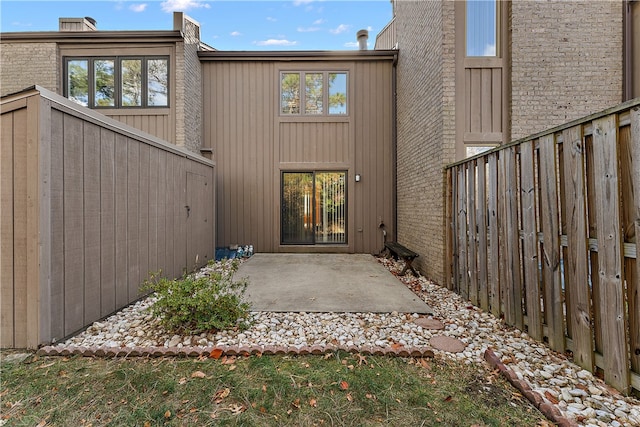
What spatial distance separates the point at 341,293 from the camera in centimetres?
403

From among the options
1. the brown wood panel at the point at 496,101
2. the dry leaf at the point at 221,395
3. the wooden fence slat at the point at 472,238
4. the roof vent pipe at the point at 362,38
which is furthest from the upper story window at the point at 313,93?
the dry leaf at the point at 221,395

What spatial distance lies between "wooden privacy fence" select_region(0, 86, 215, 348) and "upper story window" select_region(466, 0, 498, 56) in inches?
210

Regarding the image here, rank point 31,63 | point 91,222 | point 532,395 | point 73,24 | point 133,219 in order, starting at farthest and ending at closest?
point 73,24 < point 31,63 < point 133,219 < point 91,222 < point 532,395

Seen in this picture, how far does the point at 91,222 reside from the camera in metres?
2.87

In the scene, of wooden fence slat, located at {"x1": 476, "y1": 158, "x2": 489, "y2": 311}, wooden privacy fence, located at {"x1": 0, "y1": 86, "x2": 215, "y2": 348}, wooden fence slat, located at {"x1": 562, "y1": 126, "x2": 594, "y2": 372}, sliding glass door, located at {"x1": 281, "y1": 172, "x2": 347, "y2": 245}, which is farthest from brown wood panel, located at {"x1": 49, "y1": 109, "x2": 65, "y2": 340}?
sliding glass door, located at {"x1": 281, "y1": 172, "x2": 347, "y2": 245}

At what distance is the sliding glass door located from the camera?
7406 millimetres

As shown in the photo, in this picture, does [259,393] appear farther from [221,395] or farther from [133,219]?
[133,219]

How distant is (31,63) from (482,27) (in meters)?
10.2

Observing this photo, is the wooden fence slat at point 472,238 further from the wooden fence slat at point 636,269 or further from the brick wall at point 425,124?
the wooden fence slat at point 636,269

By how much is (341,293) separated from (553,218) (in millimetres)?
2633

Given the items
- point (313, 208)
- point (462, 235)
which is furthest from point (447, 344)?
point (313, 208)

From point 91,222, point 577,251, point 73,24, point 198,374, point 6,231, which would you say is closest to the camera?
point 198,374

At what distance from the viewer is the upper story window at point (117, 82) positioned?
6883mm

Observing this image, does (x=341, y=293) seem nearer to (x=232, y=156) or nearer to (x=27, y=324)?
(x=27, y=324)
